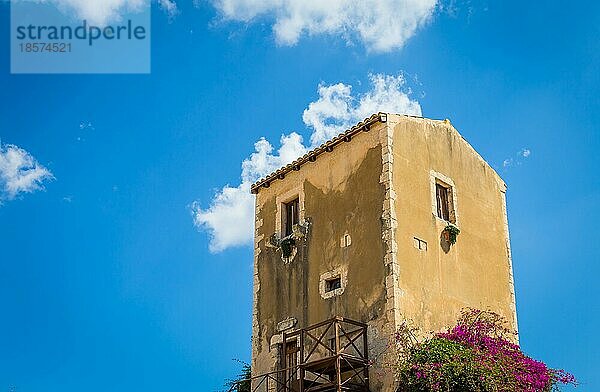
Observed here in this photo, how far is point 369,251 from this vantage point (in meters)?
20.7

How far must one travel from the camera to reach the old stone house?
65.7ft

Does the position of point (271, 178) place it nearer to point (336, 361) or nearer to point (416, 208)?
point (416, 208)

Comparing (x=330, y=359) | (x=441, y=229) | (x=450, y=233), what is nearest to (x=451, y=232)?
(x=450, y=233)

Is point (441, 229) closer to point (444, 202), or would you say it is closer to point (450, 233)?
point (450, 233)

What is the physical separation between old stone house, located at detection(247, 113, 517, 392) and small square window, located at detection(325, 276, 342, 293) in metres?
0.03

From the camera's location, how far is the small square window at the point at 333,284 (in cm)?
2139

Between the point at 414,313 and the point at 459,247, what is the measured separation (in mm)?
2980

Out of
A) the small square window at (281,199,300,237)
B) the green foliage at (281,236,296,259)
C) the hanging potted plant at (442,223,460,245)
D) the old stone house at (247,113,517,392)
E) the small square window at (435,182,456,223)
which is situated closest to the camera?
the old stone house at (247,113,517,392)

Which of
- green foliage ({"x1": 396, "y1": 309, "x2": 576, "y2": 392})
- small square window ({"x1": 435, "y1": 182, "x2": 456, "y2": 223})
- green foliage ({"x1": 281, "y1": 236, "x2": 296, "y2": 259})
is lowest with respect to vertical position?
green foliage ({"x1": 396, "y1": 309, "x2": 576, "y2": 392})

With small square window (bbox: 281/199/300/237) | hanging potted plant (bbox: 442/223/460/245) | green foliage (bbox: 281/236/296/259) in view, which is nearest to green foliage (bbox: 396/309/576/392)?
hanging potted plant (bbox: 442/223/460/245)

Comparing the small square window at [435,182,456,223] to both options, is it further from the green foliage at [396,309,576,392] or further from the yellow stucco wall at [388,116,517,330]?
the green foliage at [396,309,576,392]

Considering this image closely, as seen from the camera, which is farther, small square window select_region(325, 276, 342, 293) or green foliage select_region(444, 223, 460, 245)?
green foliage select_region(444, 223, 460, 245)

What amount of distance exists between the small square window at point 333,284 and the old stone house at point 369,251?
3cm

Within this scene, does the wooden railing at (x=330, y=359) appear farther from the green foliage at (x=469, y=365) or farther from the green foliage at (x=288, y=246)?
the green foliage at (x=288, y=246)
